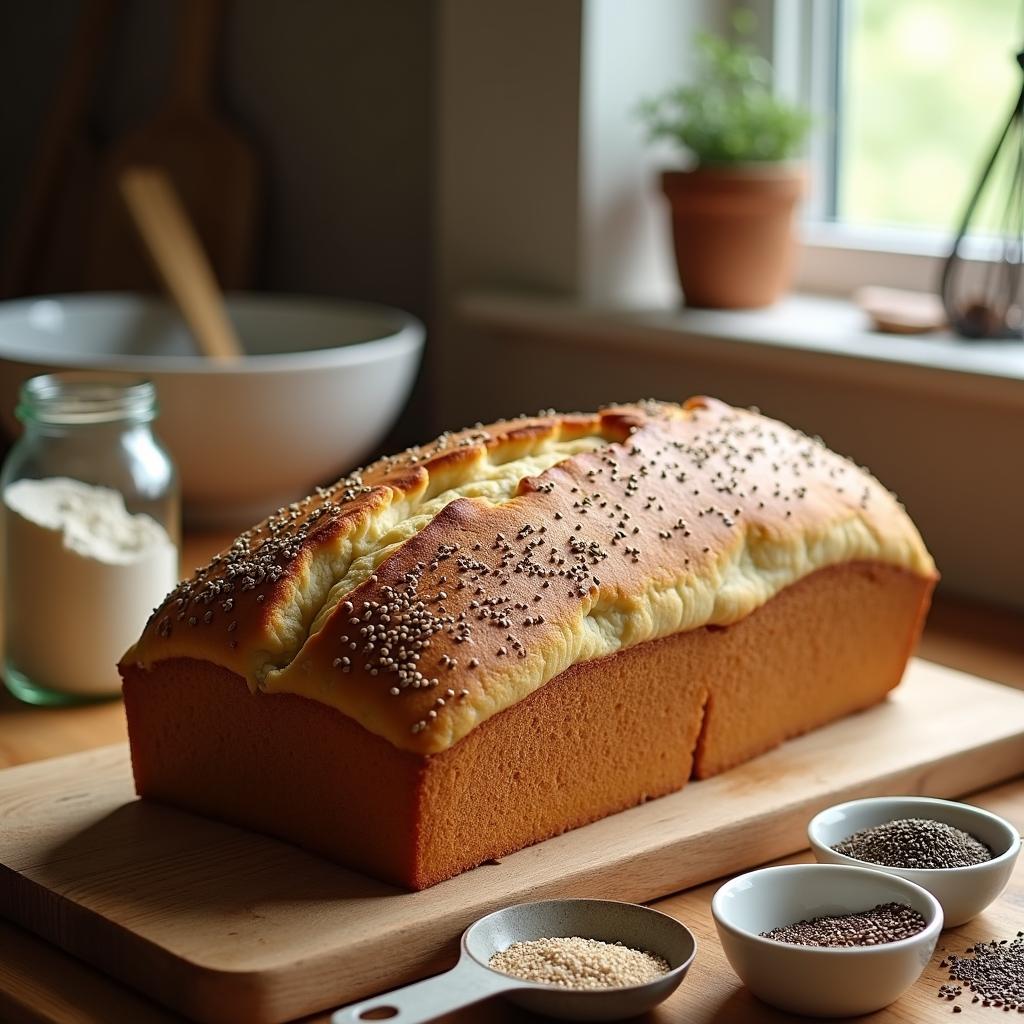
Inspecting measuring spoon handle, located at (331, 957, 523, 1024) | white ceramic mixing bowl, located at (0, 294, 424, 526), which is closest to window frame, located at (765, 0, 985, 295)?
white ceramic mixing bowl, located at (0, 294, 424, 526)

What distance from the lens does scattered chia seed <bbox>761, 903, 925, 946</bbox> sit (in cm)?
82

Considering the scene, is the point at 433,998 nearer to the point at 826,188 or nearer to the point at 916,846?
the point at 916,846

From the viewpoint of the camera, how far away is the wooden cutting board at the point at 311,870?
0.82 meters

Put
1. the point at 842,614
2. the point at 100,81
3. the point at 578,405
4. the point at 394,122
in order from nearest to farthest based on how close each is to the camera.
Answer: the point at 842,614 → the point at 578,405 → the point at 394,122 → the point at 100,81

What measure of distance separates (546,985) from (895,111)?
4.69 ft

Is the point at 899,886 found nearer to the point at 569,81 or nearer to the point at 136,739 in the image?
the point at 136,739

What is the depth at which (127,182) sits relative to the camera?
1805 mm

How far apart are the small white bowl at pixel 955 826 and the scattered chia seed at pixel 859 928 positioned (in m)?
0.04

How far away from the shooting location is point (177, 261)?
1823 millimetres

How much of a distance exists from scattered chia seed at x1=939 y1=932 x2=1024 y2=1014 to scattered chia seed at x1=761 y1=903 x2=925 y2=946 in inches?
1.7

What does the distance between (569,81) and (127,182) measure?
21.2 inches

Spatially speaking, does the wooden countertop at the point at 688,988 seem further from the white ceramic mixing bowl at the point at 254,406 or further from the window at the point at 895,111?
the window at the point at 895,111

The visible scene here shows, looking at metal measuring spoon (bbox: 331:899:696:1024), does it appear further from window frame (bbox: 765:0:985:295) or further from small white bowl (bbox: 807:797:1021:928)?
window frame (bbox: 765:0:985:295)

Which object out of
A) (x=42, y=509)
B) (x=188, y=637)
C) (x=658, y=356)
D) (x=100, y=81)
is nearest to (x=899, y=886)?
(x=188, y=637)
